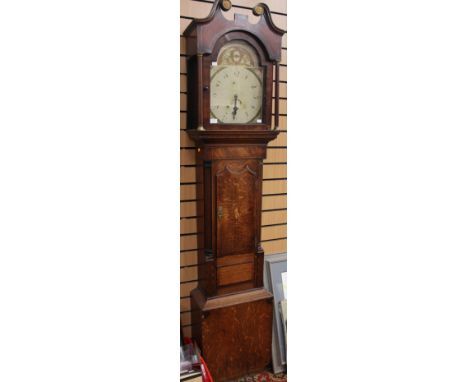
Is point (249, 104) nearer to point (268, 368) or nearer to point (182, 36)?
point (182, 36)

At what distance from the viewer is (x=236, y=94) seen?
1735 mm

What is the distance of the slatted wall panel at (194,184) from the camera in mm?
1856

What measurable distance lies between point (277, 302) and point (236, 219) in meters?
0.60

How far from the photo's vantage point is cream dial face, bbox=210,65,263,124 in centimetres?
170

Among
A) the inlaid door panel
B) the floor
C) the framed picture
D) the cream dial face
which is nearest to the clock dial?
the cream dial face

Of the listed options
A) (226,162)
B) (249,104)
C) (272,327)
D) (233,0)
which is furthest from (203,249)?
(233,0)

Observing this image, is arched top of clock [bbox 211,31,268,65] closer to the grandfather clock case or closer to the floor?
the grandfather clock case

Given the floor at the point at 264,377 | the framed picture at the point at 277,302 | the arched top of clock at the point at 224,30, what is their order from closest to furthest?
the arched top of clock at the point at 224,30 < the floor at the point at 264,377 < the framed picture at the point at 277,302

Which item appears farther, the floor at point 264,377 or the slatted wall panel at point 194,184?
the floor at point 264,377

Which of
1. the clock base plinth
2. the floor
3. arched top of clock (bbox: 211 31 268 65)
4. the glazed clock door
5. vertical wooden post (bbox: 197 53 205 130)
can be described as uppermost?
arched top of clock (bbox: 211 31 268 65)

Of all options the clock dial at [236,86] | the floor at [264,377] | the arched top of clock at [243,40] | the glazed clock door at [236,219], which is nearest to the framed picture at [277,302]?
the floor at [264,377]

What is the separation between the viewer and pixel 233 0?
191 centimetres

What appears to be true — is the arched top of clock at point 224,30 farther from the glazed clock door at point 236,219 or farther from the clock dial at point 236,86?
the glazed clock door at point 236,219

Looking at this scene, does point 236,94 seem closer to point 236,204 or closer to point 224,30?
point 224,30
